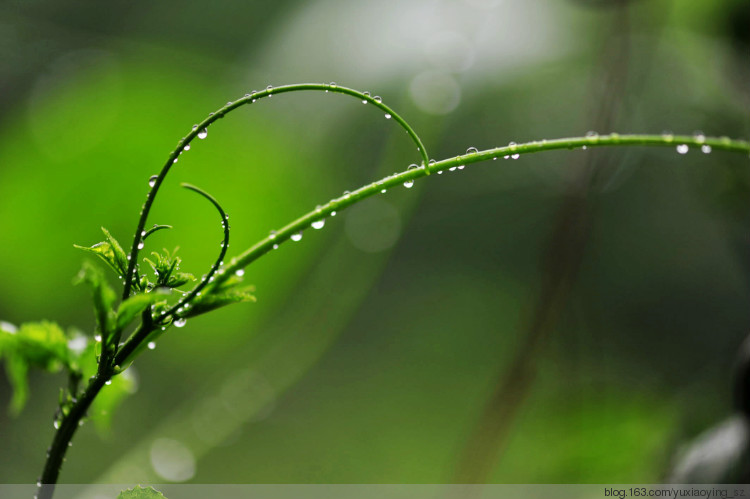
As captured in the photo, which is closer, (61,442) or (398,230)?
(61,442)

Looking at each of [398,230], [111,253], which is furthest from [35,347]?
[398,230]

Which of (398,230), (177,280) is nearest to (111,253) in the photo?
(177,280)

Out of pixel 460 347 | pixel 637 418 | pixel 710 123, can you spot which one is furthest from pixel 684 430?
pixel 460 347

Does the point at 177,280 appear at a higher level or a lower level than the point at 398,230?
lower

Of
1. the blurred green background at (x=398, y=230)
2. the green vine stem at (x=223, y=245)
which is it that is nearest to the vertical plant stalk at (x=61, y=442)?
the green vine stem at (x=223, y=245)

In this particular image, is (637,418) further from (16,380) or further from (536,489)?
(16,380)

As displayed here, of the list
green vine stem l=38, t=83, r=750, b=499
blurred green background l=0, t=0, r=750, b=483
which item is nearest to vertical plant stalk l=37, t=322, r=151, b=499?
green vine stem l=38, t=83, r=750, b=499

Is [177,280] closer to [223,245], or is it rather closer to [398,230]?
[223,245]
